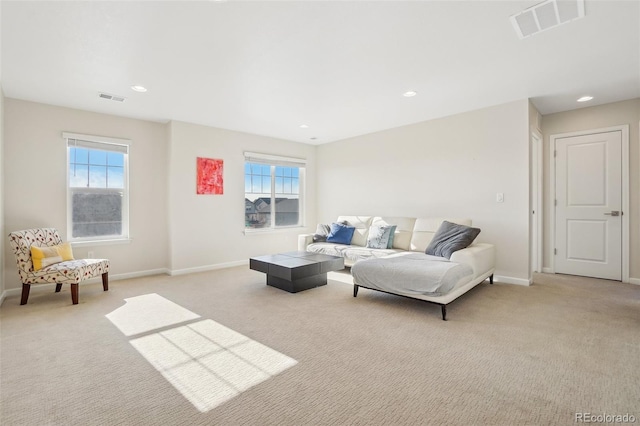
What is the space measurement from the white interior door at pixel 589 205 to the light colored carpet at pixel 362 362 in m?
0.93

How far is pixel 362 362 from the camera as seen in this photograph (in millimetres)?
2121

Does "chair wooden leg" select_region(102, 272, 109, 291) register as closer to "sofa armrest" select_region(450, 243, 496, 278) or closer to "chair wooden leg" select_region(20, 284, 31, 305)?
"chair wooden leg" select_region(20, 284, 31, 305)

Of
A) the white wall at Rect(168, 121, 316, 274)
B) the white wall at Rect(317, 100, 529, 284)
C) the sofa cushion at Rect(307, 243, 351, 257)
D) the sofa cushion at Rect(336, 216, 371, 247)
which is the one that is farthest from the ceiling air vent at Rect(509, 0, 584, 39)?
the white wall at Rect(168, 121, 316, 274)

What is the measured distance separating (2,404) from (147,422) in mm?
904

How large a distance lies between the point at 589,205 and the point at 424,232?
2.41 meters

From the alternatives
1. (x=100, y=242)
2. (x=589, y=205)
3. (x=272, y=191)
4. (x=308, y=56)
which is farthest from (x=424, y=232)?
(x=100, y=242)

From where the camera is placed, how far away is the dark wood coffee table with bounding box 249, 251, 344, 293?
366 cm

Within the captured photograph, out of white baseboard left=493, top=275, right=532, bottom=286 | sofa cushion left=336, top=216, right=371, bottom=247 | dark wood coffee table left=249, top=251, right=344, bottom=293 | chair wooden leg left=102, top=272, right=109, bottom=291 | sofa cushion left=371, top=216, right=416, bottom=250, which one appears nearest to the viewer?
dark wood coffee table left=249, top=251, right=344, bottom=293

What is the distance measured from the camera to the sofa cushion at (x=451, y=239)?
367 cm

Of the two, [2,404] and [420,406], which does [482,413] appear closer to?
[420,406]

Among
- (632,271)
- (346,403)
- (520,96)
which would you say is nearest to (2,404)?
(346,403)

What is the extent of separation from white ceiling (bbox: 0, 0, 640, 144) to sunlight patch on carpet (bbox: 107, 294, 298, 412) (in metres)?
2.49

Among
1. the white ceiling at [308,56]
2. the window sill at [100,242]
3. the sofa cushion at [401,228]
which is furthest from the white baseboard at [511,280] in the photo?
the window sill at [100,242]

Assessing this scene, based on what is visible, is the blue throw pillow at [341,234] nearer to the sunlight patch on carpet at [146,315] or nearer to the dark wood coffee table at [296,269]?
the dark wood coffee table at [296,269]
